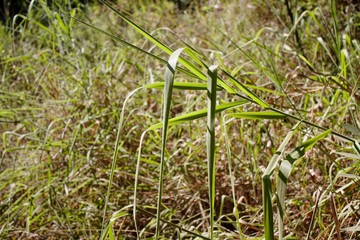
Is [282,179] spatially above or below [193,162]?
above

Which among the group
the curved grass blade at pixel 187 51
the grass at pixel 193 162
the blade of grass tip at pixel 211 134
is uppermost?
the curved grass blade at pixel 187 51

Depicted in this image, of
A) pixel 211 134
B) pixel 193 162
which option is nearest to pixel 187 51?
pixel 211 134

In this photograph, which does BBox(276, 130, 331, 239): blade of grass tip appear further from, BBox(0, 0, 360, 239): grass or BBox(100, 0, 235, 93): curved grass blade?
BBox(100, 0, 235, 93): curved grass blade

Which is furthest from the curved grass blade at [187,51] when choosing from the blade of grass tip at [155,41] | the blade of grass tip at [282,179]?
the blade of grass tip at [282,179]

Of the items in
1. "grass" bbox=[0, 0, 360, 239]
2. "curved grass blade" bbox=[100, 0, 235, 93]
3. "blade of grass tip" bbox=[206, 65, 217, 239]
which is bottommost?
"grass" bbox=[0, 0, 360, 239]

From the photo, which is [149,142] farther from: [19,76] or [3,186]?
[19,76]

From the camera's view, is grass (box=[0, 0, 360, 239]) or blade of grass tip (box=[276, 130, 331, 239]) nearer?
blade of grass tip (box=[276, 130, 331, 239])

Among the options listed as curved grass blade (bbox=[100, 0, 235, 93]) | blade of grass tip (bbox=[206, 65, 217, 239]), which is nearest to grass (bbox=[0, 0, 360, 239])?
curved grass blade (bbox=[100, 0, 235, 93])

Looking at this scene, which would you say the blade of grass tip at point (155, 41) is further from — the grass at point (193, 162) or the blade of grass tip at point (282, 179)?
the blade of grass tip at point (282, 179)

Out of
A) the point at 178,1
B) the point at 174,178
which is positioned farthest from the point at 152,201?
the point at 178,1

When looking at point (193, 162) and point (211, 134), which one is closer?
point (211, 134)

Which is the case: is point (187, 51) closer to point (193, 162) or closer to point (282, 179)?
point (282, 179)

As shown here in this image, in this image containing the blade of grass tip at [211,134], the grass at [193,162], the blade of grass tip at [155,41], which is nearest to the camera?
the blade of grass tip at [211,134]

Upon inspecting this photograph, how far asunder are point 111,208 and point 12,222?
278 mm
